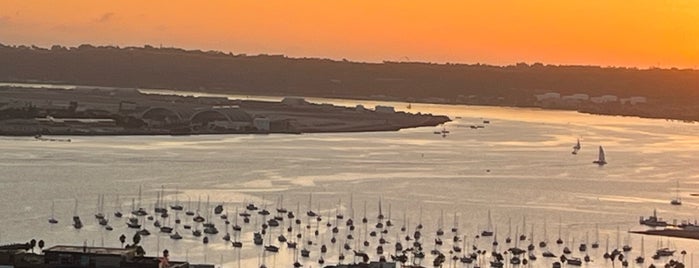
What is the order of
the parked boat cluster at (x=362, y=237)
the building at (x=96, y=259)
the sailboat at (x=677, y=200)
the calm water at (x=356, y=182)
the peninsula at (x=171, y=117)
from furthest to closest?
1. the peninsula at (x=171, y=117)
2. the sailboat at (x=677, y=200)
3. the calm water at (x=356, y=182)
4. the parked boat cluster at (x=362, y=237)
5. the building at (x=96, y=259)

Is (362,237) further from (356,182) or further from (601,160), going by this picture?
(601,160)

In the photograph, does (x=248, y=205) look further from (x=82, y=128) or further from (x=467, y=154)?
(x=82, y=128)

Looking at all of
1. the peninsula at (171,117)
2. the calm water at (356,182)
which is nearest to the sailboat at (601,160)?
the calm water at (356,182)

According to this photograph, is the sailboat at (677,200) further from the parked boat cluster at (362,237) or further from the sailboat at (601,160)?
the sailboat at (601,160)

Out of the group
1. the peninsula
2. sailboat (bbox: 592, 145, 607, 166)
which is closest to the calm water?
sailboat (bbox: 592, 145, 607, 166)

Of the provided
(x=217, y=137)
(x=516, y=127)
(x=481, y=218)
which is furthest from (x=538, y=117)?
(x=481, y=218)

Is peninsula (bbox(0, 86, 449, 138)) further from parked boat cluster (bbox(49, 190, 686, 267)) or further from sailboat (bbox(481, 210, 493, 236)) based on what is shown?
sailboat (bbox(481, 210, 493, 236))

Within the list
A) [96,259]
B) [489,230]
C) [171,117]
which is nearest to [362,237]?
[489,230]
